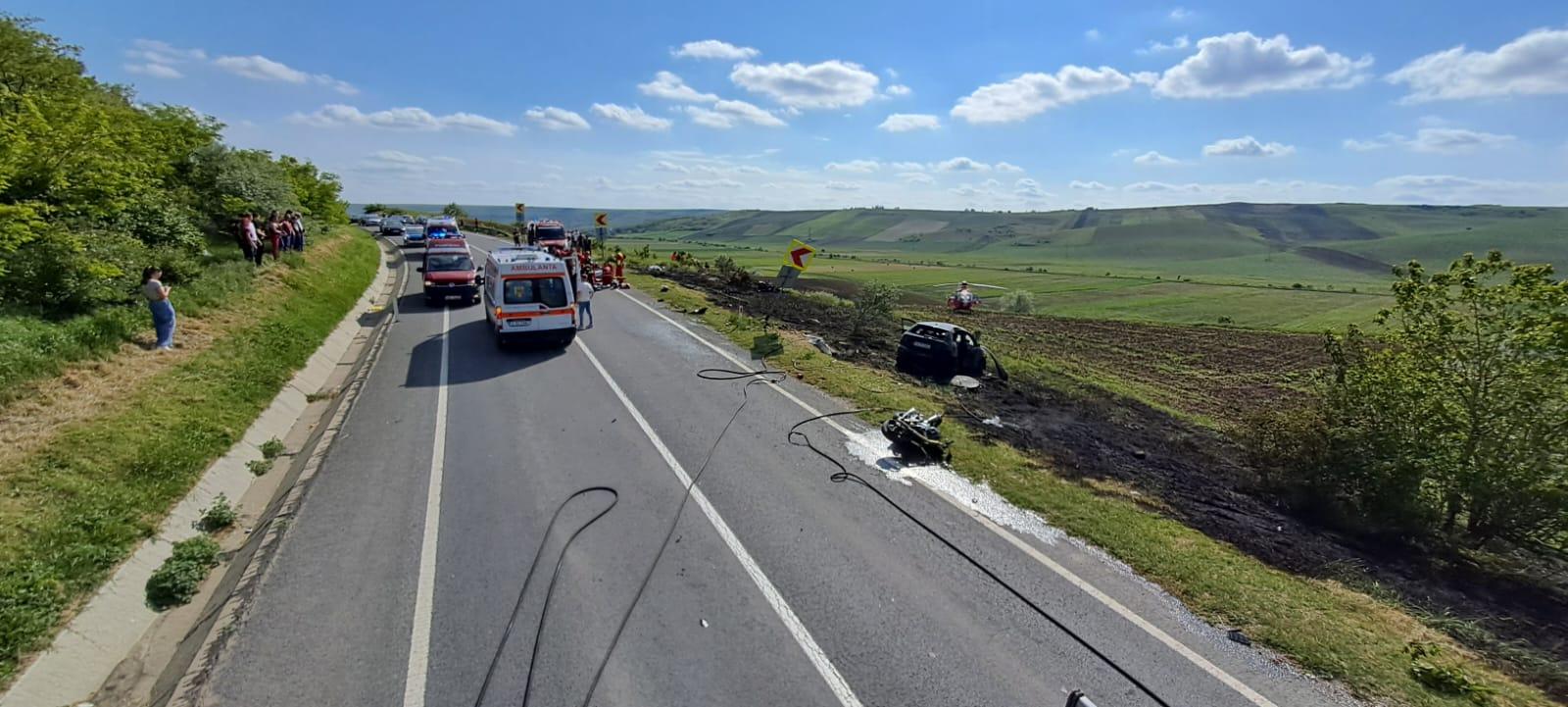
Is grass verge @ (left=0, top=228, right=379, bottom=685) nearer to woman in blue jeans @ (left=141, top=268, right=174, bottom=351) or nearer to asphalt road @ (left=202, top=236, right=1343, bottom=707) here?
woman in blue jeans @ (left=141, top=268, right=174, bottom=351)

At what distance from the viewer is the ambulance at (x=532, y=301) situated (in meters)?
15.1

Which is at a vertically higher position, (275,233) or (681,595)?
(275,233)

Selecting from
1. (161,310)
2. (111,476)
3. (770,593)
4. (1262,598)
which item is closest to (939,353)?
(1262,598)

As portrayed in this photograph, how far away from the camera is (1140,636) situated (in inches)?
224

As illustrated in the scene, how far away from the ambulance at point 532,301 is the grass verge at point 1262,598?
10.2m

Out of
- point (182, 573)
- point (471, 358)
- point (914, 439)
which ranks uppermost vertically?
point (471, 358)

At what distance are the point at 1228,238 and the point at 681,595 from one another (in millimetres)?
163364

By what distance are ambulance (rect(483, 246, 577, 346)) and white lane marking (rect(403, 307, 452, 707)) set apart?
196 inches

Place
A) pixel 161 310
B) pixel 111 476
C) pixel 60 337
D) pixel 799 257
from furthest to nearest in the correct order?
1. pixel 799 257
2. pixel 161 310
3. pixel 60 337
4. pixel 111 476

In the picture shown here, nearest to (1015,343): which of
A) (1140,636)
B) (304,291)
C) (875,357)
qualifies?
(875,357)

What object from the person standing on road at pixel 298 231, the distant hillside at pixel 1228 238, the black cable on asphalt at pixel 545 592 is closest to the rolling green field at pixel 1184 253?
the distant hillside at pixel 1228 238

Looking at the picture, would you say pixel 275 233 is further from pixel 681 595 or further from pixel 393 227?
pixel 393 227

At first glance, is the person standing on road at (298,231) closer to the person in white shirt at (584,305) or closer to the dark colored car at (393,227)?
the person in white shirt at (584,305)

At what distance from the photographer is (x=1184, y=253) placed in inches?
4813
